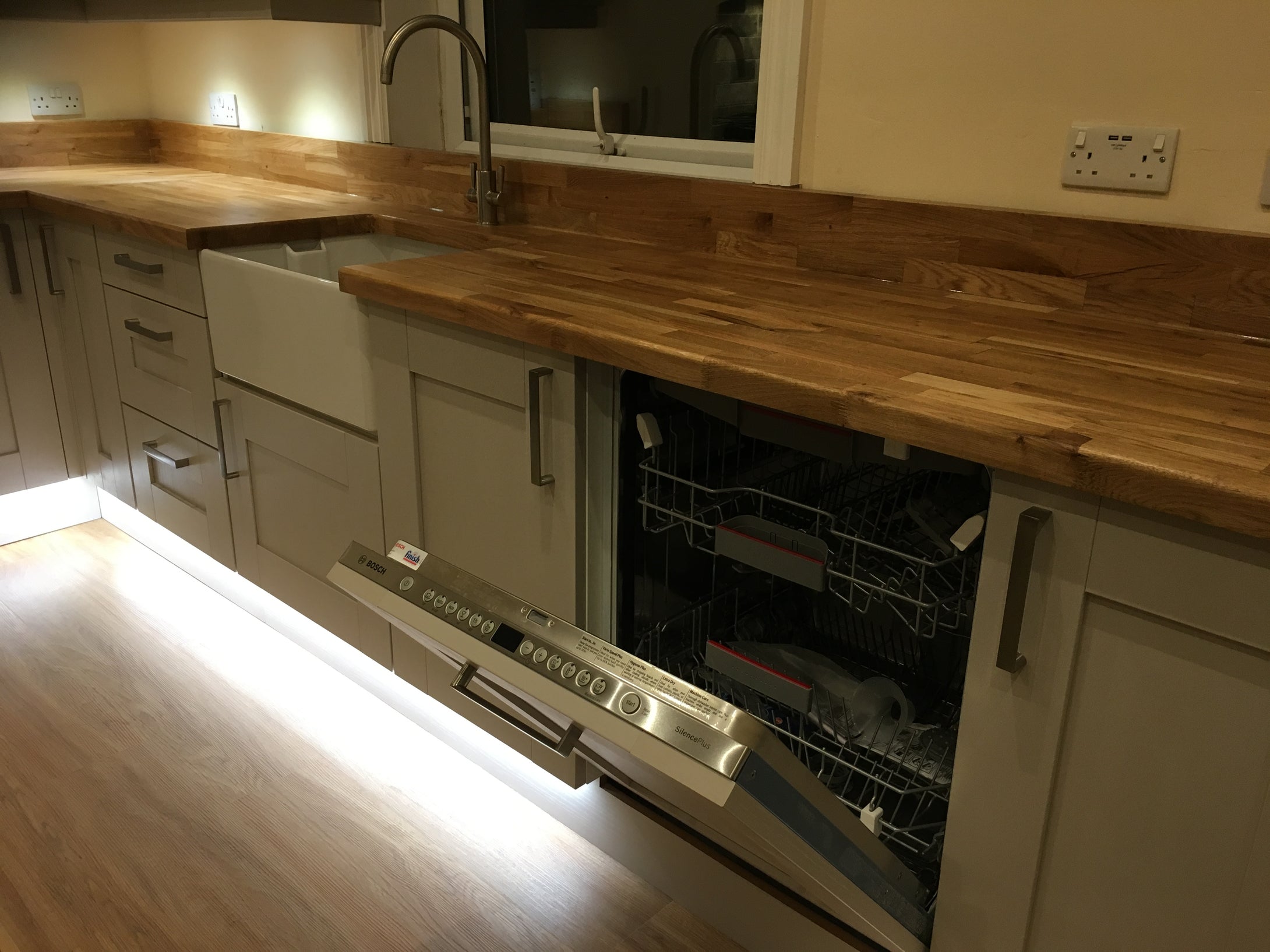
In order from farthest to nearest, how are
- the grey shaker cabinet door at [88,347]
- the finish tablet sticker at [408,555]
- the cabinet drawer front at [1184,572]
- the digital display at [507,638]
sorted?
the grey shaker cabinet door at [88,347] < the finish tablet sticker at [408,555] < the digital display at [507,638] < the cabinet drawer front at [1184,572]

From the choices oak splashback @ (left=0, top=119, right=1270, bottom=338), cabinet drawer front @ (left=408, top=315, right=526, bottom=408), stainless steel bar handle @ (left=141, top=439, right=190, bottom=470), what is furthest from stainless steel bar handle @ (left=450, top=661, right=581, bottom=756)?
stainless steel bar handle @ (left=141, top=439, right=190, bottom=470)

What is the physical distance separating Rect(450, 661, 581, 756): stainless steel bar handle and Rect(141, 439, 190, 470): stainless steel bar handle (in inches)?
48.8

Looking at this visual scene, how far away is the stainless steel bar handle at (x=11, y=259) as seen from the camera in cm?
238

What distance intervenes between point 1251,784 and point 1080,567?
215mm

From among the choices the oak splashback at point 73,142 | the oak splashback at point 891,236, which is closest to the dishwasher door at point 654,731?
the oak splashback at point 891,236

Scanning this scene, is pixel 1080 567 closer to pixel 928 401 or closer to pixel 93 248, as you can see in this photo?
pixel 928 401

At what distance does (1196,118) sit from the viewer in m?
1.28

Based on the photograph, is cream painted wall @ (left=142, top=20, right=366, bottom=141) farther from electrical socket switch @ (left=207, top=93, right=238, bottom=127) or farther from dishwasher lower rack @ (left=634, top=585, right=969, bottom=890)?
dishwasher lower rack @ (left=634, top=585, right=969, bottom=890)

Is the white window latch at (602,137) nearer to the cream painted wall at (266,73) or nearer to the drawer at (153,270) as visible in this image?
the cream painted wall at (266,73)

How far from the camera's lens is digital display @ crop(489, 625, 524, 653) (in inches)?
44.0

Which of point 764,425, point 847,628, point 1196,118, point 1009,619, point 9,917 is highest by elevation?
point 1196,118

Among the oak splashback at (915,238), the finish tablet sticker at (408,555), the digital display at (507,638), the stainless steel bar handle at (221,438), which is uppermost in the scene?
the oak splashback at (915,238)

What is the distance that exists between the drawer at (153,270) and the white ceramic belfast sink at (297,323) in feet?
0.18

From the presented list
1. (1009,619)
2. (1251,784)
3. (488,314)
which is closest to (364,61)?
(488,314)
